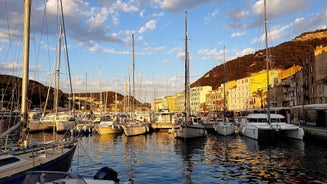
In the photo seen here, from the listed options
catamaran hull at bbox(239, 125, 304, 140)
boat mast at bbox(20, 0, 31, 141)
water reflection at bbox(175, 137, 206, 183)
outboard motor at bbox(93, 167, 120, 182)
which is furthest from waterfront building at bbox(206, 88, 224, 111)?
outboard motor at bbox(93, 167, 120, 182)

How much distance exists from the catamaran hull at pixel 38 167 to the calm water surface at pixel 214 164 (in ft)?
14.5

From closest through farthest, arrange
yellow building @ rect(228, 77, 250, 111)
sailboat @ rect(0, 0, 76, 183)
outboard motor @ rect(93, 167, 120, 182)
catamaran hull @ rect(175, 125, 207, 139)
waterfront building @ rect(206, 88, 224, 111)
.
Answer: outboard motor @ rect(93, 167, 120, 182)
sailboat @ rect(0, 0, 76, 183)
catamaran hull @ rect(175, 125, 207, 139)
yellow building @ rect(228, 77, 250, 111)
waterfront building @ rect(206, 88, 224, 111)

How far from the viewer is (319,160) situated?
26.4 m

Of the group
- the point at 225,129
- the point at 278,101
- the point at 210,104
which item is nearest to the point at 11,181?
the point at 225,129

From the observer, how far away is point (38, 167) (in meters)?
13.9

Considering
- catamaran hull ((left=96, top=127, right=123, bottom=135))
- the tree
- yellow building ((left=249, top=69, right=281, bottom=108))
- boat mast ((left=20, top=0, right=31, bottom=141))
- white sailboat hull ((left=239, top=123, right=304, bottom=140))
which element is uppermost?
yellow building ((left=249, top=69, right=281, bottom=108))

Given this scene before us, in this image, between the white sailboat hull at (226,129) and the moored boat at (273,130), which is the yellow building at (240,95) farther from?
the moored boat at (273,130)

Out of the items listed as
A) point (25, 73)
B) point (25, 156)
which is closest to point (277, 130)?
point (25, 156)

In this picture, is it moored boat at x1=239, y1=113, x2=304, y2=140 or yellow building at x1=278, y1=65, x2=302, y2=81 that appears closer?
moored boat at x1=239, y1=113, x2=304, y2=140

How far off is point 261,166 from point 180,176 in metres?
7.43

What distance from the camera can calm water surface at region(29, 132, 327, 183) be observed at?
66.9 feet

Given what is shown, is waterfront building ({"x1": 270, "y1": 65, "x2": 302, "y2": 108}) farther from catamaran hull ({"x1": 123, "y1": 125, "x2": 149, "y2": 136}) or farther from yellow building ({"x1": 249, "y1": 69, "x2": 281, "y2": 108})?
catamaran hull ({"x1": 123, "y1": 125, "x2": 149, "y2": 136})

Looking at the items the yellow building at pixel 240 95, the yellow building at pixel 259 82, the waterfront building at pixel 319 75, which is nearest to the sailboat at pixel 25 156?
the waterfront building at pixel 319 75

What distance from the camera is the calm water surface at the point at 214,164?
20.4 meters
